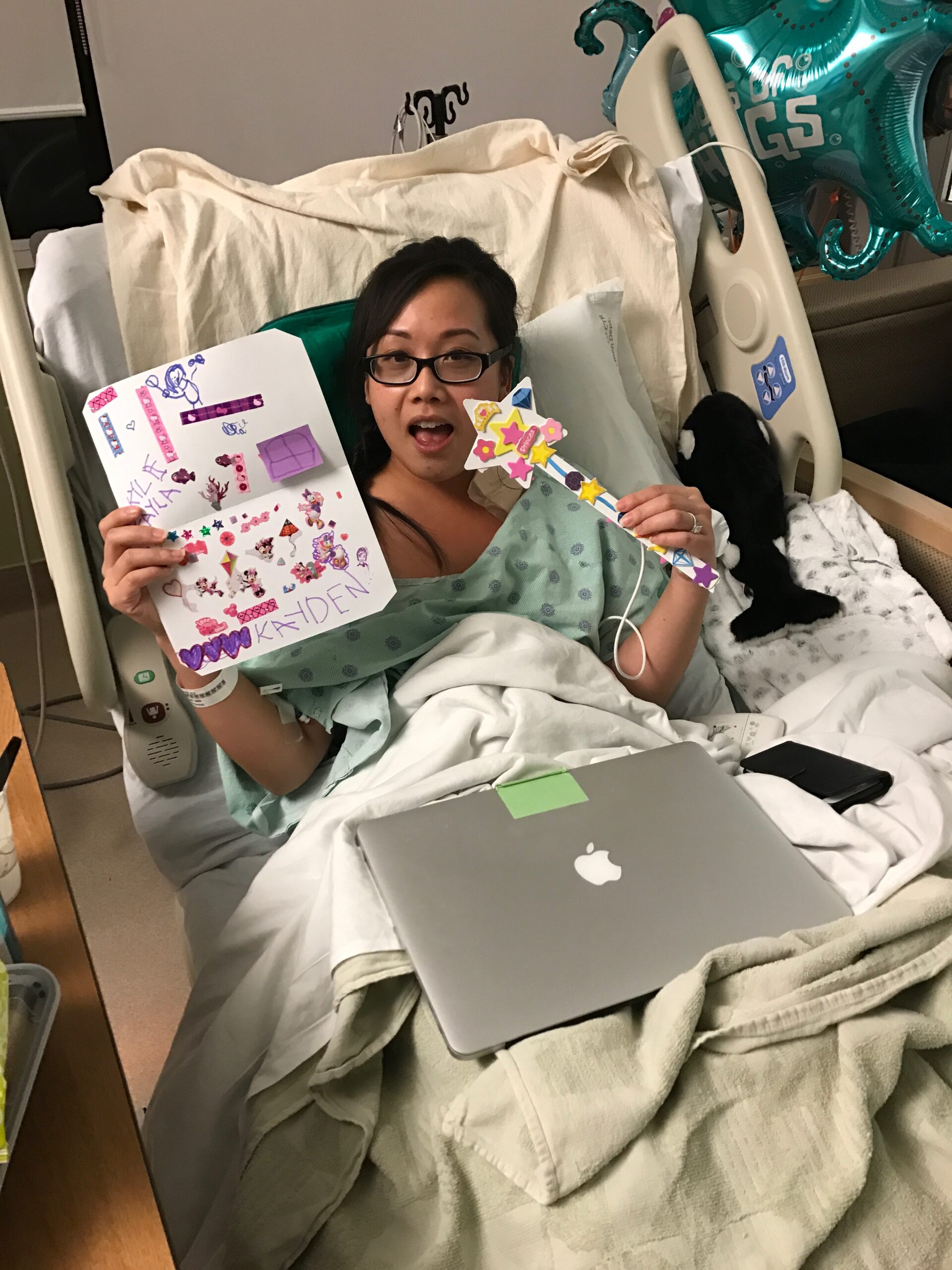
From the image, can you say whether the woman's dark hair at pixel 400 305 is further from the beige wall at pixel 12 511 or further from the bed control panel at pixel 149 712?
the beige wall at pixel 12 511

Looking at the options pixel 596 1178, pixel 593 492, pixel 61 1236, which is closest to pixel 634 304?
pixel 593 492

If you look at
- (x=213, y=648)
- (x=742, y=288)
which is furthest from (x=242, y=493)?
(x=742, y=288)

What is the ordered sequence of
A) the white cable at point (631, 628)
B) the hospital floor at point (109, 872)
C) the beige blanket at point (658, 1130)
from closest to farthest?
the beige blanket at point (658, 1130) → the white cable at point (631, 628) → the hospital floor at point (109, 872)

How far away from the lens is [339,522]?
966mm

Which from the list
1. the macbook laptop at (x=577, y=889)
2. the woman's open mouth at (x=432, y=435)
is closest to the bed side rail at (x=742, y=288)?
the woman's open mouth at (x=432, y=435)

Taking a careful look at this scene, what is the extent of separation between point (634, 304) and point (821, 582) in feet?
1.65

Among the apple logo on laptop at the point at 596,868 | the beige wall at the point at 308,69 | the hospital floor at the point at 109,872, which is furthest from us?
the beige wall at the point at 308,69

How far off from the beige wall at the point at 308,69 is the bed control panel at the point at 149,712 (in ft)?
4.47

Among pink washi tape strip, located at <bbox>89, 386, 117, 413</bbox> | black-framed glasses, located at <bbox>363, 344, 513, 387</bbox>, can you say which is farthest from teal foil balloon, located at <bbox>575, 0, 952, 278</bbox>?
pink washi tape strip, located at <bbox>89, 386, 117, 413</bbox>

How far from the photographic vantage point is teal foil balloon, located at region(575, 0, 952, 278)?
54.6 inches

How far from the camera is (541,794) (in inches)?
37.1

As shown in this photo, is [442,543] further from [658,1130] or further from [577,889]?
[658,1130]

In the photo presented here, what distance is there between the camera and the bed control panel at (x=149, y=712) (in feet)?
3.75

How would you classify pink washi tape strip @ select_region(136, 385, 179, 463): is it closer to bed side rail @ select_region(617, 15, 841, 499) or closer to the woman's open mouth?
the woman's open mouth
